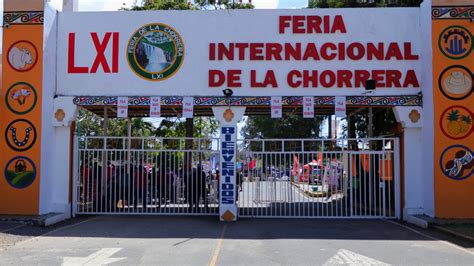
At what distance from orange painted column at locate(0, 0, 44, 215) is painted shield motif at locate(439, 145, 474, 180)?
11351 millimetres

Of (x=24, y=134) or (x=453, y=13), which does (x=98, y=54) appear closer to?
(x=24, y=134)

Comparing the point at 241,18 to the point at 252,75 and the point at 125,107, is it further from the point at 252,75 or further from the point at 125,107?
the point at 125,107

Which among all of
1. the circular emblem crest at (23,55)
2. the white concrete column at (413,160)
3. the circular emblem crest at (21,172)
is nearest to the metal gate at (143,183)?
the circular emblem crest at (21,172)

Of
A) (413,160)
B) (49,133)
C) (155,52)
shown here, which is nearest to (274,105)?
(155,52)

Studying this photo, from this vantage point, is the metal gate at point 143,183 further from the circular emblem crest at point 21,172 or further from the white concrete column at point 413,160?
the white concrete column at point 413,160

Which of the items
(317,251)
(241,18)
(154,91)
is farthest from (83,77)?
(317,251)

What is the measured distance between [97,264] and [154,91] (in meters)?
6.85

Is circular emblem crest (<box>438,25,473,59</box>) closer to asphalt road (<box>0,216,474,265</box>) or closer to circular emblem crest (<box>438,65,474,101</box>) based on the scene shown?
circular emblem crest (<box>438,65,474,101</box>)

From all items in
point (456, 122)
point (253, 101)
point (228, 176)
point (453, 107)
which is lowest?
point (228, 176)

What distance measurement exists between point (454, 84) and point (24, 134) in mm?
12158

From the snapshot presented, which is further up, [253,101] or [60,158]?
[253,101]

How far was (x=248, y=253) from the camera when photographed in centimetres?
915

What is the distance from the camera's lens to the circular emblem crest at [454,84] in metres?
13.2

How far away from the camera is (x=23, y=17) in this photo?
1370cm
